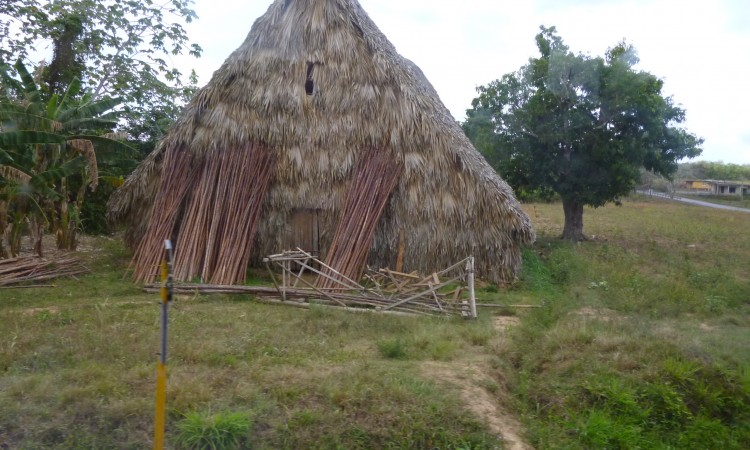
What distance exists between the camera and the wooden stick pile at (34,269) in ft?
30.7

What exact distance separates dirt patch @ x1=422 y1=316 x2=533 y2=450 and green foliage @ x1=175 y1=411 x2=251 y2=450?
1.78m

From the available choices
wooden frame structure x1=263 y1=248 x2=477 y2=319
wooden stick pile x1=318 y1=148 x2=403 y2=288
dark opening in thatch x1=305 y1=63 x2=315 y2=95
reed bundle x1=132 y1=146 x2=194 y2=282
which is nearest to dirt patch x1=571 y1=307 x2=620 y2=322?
wooden frame structure x1=263 y1=248 x2=477 y2=319

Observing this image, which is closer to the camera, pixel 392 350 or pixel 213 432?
pixel 213 432

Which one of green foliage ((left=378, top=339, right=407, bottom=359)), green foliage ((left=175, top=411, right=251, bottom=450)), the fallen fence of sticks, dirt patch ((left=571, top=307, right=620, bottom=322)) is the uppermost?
the fallen fence of sticks

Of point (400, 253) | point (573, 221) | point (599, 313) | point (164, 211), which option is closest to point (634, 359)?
point (599, 313)

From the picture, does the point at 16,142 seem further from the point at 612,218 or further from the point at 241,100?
the point at 612,218

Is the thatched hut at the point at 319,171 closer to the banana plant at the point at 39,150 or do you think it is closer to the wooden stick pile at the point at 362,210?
the wooden stick pile at the point at 362,210

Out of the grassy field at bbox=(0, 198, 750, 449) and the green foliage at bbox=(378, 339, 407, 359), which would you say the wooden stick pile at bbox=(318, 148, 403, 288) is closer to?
the grassy field at bbox=(0, 198, 750, 449)

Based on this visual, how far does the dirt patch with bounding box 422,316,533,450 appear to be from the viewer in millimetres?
4953

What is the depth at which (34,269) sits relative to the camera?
9.73 metres

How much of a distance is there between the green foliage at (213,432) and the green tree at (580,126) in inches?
457

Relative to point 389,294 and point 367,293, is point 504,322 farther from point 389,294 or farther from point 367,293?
point 367,293

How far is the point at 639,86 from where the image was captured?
1376 cm

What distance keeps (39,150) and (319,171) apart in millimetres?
4663
